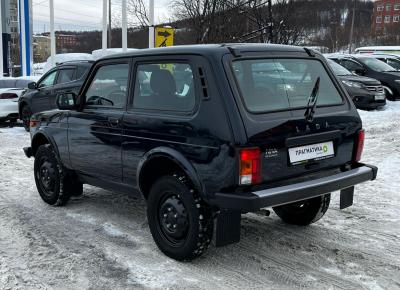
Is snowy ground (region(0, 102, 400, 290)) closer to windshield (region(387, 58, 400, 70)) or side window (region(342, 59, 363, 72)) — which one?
side window (region(342, 59, 363, 72))

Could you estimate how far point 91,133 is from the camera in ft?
16.7

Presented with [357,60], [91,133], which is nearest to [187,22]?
[357,60]

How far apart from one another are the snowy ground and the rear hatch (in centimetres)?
84

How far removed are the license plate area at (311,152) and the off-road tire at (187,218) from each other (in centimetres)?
81

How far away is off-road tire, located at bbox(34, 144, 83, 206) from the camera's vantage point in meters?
5.76

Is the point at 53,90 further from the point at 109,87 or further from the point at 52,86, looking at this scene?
the point at 109,87

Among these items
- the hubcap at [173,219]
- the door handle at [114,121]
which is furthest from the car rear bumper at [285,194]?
the door handle at [114,121]

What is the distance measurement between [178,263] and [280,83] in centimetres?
177

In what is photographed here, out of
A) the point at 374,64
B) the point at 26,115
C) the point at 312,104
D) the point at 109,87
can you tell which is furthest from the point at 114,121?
the point at 374,64

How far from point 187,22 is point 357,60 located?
9900 millimetres

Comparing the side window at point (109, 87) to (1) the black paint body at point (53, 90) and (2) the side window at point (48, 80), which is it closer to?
(1) the black paint body at point (53, 90)

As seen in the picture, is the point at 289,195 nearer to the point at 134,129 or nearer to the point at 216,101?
the point at 216,101

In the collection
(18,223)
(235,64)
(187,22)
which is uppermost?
(187,22)

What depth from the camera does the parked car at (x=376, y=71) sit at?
1734cm
